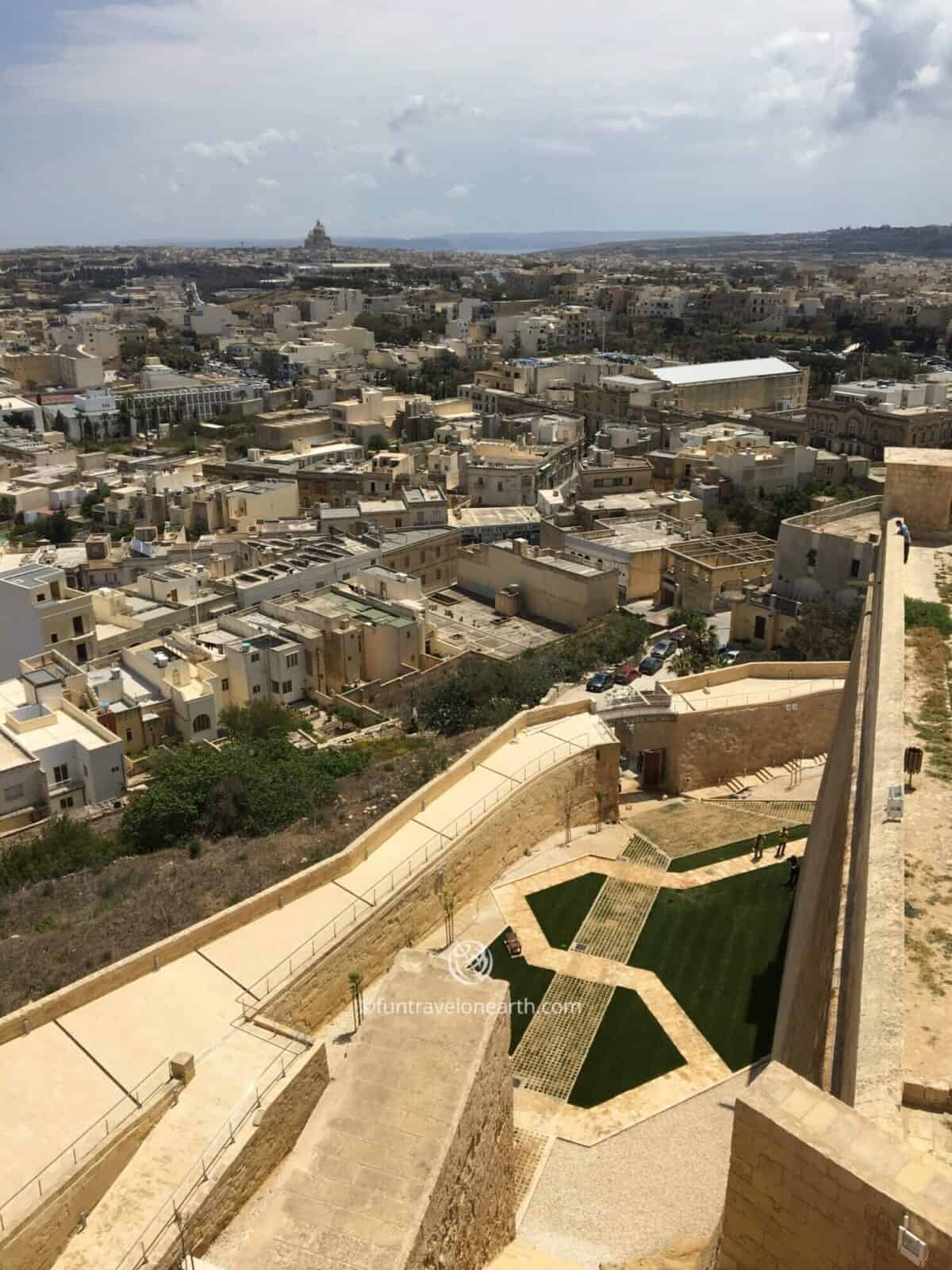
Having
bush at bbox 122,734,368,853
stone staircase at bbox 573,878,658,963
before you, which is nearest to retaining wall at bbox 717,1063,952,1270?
stone staircase at bbox 573,878,658,963

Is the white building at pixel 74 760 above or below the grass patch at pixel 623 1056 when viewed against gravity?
below

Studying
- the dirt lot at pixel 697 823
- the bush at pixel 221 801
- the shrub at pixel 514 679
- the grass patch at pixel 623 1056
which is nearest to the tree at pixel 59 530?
the shrub at pixel 514 679

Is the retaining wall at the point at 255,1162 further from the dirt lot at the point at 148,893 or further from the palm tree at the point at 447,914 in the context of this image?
the palm tree at the point at 447,914

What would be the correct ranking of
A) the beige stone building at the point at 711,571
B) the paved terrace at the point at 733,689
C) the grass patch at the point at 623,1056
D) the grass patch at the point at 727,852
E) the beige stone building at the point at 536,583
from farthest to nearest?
the beige stone building at the point at 711,571 < the beige stone building at the point at 536,583 < the paved terrace at the point at 733,689 < the grass patch at the point at 727,852 < the grass patch at the point at 623,1056

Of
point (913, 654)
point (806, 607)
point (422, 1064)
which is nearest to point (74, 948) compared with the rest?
point (422, 1064)

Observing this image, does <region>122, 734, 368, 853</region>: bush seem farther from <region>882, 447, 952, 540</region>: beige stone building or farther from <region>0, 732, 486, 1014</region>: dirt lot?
<region>882, 447, 952, 540</region>: beige stone building
